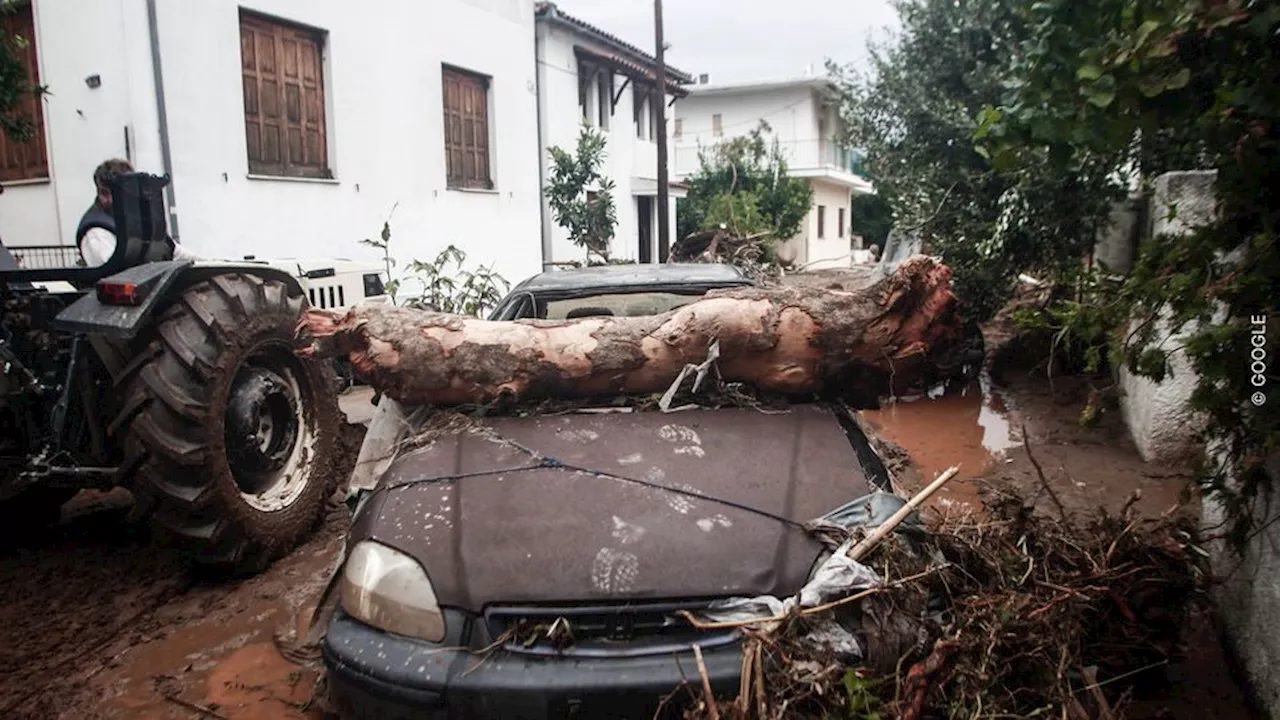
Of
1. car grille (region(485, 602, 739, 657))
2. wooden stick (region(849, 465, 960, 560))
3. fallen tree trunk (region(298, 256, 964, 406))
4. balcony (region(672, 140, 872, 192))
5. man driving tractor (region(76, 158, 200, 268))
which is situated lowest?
car grille (region(485, 602, 739, 657))

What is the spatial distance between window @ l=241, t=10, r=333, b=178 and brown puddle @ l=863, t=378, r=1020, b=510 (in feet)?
23.7

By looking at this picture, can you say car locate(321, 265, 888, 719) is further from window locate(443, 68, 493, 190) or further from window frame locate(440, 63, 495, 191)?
window locate(443, 68, 493, 190)

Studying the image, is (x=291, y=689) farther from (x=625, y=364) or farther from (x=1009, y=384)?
(x=1009, y=384)

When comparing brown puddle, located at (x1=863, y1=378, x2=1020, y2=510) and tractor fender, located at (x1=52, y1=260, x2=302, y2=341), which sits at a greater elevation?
tractor fender, located at (x1=52, y1=260, x2=302, y2=341)

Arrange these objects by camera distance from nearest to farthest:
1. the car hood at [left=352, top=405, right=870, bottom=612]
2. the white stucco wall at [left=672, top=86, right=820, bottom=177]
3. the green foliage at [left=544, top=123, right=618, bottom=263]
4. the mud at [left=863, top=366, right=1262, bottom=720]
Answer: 1. the car hood at [left=352, top=405, right=870, bottom=612]
2. the mud at [left=863, top=366, right=1262, bottom=720]
3. the green foliage at [left=544, top=123, right=618, bottom=263]
4. the white stucco wall at [left=672, top=86, right=820, bottom=177]

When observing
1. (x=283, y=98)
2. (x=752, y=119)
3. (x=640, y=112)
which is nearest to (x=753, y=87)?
(x=752, y=119)

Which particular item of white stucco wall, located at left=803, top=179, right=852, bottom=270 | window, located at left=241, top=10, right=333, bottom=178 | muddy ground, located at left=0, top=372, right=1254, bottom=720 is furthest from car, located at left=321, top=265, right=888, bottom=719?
white stucco wall, located at left=803, top=179, right=852, bottom=270

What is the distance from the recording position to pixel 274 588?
425 centimetres

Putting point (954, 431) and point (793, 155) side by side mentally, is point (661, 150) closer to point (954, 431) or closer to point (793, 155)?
point (954, 431)

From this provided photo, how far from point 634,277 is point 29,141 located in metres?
7.13

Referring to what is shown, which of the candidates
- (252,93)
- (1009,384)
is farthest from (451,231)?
(1009,384)

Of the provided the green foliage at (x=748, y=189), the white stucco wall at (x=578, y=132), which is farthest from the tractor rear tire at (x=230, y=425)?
the green foliage at (x=748, y=189)

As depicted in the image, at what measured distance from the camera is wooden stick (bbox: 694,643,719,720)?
2.09m

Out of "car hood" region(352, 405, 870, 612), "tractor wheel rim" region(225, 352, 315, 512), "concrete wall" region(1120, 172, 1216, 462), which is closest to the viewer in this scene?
"car hood" region(352, 405, 870, 612)
